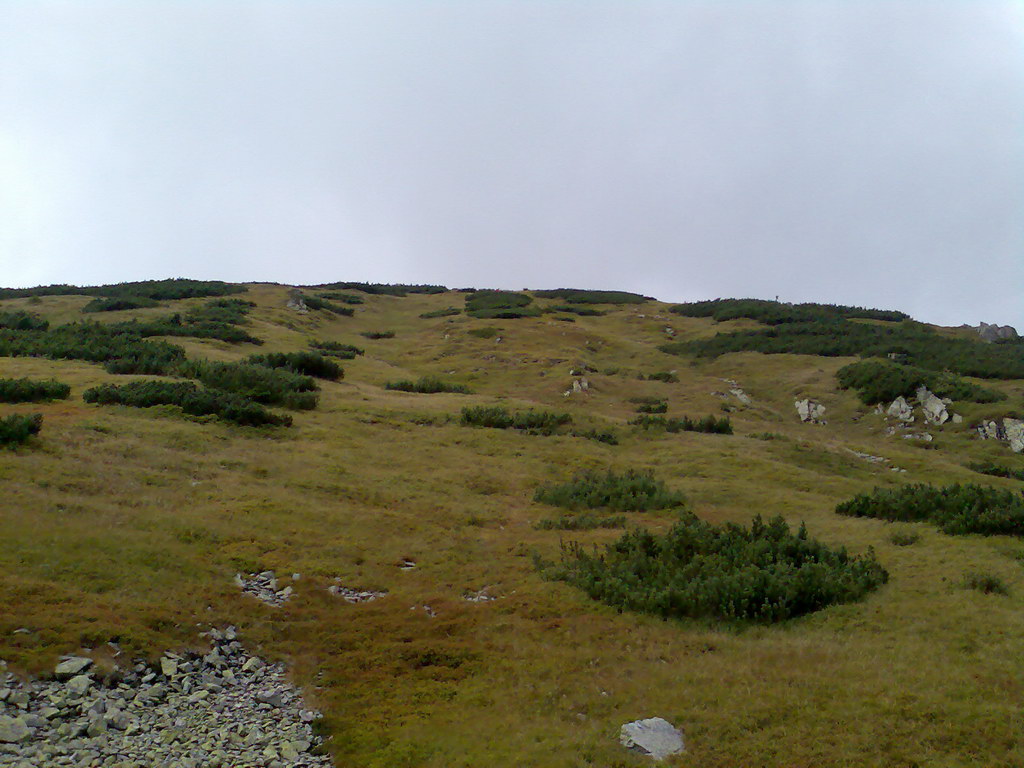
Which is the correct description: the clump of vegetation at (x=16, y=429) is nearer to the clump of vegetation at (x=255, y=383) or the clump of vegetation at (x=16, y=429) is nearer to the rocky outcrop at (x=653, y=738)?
the clump of vegetation at (x=255, y=383)

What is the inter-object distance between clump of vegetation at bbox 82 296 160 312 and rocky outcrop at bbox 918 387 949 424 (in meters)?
53.3

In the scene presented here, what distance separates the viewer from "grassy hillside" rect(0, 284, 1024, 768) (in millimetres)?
8539

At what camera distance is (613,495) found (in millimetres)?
20578


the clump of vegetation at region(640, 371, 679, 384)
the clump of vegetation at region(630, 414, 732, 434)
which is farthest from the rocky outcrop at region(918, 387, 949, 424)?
the clump of vegetation at region(640, 371, 679, 384)

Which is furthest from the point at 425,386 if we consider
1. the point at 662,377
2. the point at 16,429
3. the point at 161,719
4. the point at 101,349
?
the point at 161,719

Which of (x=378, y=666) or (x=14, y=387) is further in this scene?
(x=14, y=387)

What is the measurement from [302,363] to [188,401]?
11830 mm

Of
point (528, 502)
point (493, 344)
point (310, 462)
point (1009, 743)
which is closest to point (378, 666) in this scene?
point (1009, 743)

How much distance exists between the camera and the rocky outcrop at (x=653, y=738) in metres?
8.03

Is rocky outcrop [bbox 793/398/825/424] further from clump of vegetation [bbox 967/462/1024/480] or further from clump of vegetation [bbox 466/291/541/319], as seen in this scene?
clump of vegetation [bbox 466/291/541/319]

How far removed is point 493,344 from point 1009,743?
46.0m

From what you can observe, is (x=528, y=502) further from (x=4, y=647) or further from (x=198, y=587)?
(x=4, y=647)

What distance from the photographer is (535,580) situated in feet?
46.7

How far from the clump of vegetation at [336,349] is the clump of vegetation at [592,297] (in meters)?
35.8
